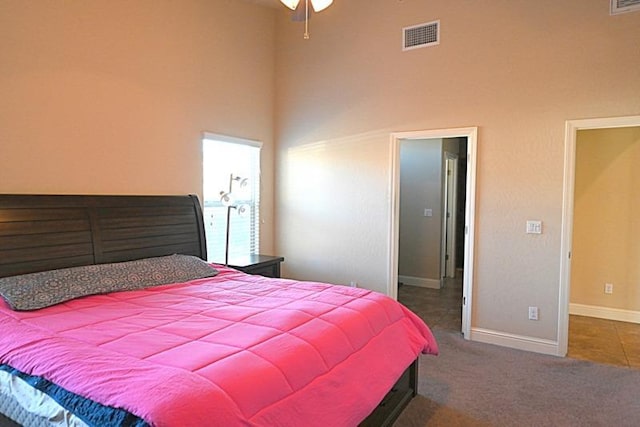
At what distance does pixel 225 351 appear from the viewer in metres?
1.74

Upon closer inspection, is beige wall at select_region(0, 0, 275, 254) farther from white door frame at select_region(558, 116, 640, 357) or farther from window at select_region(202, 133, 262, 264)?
white door frame at select_region(558, 116, 640, 357)

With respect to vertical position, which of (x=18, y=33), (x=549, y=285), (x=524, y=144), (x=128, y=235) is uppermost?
(x=18, y=33)

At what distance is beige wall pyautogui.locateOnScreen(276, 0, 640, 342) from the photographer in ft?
11.8

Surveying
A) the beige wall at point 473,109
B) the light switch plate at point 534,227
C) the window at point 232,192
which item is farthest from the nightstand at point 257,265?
the light switch plate at point 534,227

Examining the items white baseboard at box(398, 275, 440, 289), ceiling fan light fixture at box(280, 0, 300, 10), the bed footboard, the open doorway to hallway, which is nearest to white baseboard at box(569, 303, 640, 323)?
the open doorway to hallway

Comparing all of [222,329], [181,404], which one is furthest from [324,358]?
[181,404]

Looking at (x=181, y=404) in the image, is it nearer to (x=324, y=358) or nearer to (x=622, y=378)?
(x=324, y=358)

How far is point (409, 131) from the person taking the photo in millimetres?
4348

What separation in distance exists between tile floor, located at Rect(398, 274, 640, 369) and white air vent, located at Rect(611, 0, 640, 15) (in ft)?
9.65

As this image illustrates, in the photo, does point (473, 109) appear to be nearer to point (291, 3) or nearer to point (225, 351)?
point (291, 3)

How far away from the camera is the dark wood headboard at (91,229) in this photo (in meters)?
2.74

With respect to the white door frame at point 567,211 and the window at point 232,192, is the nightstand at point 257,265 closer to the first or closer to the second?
the window at point 232,192

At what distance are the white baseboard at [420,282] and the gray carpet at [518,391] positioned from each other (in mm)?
2413

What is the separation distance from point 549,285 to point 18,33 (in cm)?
463
